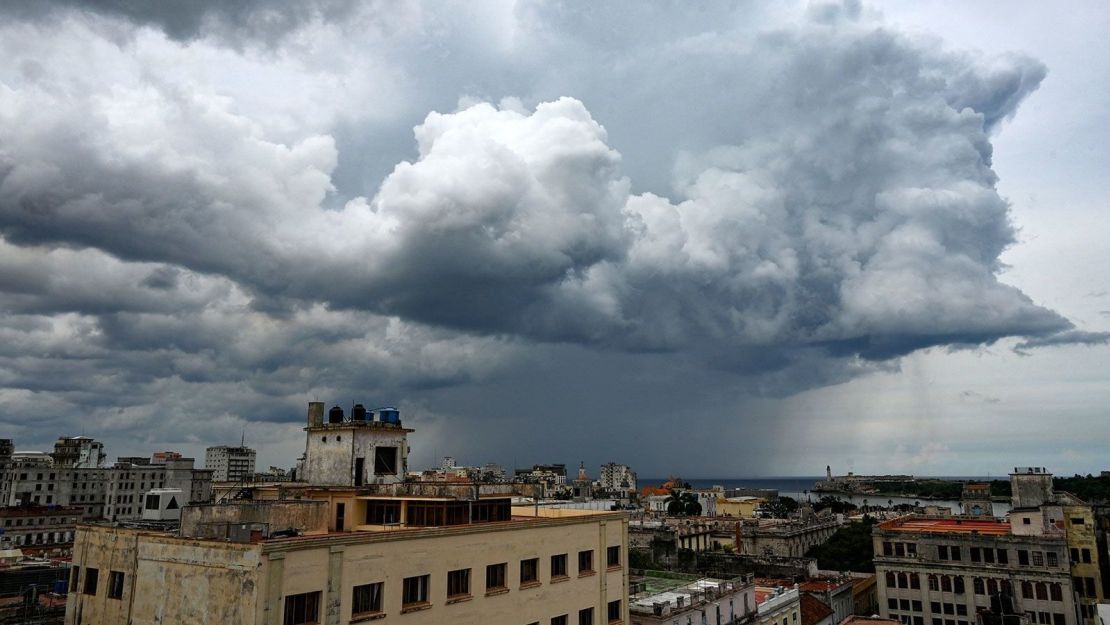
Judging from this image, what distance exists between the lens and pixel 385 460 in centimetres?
5272

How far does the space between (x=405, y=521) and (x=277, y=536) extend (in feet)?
28.5

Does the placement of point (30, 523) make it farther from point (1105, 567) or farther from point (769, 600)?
point (1105, 567)

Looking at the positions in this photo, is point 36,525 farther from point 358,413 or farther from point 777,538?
point 777,538

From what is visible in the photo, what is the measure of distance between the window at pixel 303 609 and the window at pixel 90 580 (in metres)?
12.1

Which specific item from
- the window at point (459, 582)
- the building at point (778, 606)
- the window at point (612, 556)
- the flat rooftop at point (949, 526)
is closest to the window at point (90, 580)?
the window at point (459, 582)

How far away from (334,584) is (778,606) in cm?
4932

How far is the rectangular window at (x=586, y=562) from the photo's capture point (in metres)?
44.4

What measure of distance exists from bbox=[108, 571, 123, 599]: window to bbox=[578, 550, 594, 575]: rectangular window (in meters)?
24.9

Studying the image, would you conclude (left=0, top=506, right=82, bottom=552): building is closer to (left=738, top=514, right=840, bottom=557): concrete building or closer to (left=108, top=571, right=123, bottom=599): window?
(left=108, top=571, right=123, bottom=599): window

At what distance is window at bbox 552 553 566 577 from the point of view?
139 ft

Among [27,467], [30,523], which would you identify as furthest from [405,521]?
[27,467]

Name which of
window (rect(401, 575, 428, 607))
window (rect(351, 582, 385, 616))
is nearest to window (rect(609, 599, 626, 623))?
window (rect(401, 575, 428, 607))

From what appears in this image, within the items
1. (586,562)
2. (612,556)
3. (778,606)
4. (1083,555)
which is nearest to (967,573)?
(1083,555)

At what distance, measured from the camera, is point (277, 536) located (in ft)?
107
